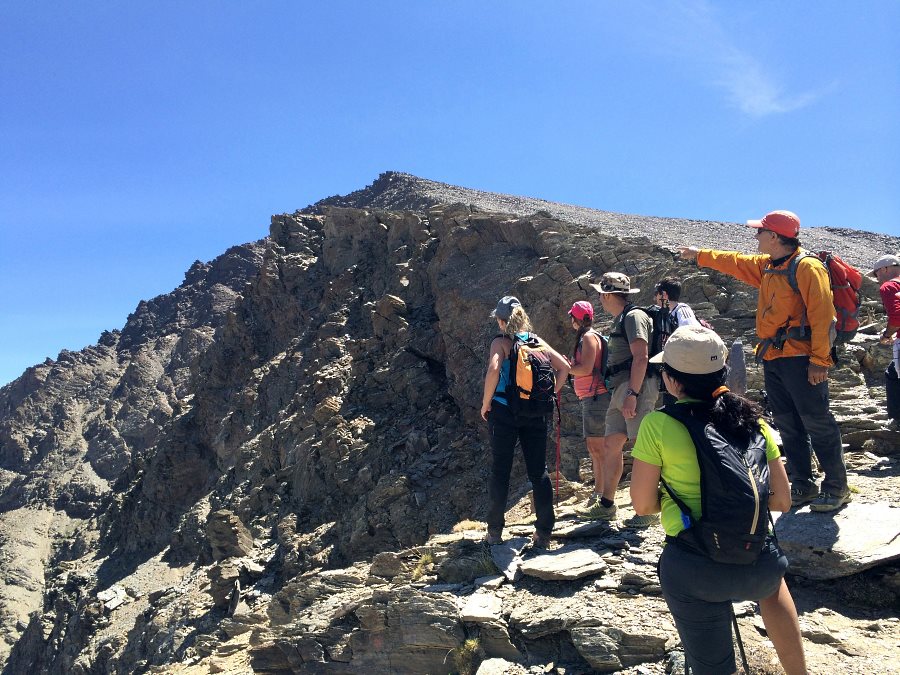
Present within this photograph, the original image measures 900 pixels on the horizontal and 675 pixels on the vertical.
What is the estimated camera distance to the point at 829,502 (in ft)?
15.8

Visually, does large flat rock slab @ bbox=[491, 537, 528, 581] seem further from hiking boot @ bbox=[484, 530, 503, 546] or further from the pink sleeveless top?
the pink sleeveless top

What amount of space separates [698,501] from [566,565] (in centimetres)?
255

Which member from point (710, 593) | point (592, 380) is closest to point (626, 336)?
point (592, 380)

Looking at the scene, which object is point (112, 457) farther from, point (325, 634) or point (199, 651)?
point (325, 634)

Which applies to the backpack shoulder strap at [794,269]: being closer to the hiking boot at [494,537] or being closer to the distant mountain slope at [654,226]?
the hiking boot at [494,537]

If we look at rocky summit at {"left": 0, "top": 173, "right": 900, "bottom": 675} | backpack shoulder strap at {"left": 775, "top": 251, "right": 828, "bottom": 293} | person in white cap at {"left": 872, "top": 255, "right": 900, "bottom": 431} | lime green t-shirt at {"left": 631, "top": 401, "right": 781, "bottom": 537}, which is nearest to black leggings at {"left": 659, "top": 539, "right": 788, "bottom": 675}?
lime green t-shirt at {"left": 631, "top": 401, "right": 781, "bottom": 537}

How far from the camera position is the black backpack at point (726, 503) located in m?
2.73

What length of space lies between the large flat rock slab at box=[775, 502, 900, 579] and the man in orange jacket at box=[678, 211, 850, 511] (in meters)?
0.14

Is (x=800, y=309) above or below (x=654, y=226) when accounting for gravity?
below

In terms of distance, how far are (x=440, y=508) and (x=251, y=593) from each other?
5.70 m

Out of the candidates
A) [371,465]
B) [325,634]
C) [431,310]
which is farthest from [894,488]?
[431,310]

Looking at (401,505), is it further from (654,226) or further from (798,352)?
(654,226)

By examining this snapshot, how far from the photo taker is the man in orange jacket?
447 centimetres

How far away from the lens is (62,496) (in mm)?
62469
